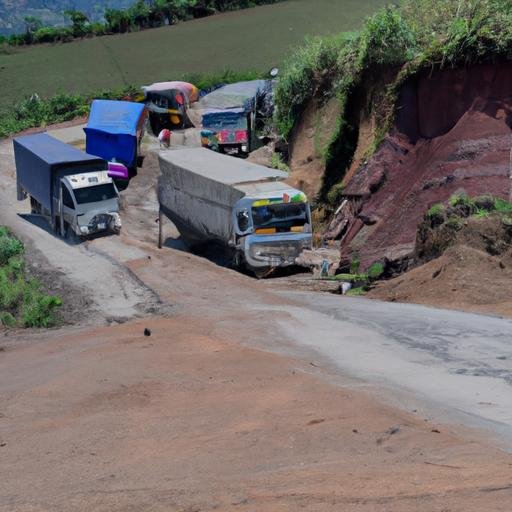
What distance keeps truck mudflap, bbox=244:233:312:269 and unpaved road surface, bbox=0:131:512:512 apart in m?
4.15

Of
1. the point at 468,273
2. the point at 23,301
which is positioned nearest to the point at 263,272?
the point at 23,301

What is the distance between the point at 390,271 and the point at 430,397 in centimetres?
1225

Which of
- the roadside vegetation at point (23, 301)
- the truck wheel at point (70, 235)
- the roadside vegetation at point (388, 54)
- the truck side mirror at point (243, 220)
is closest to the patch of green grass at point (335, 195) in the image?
the roadside vegetation at point (388, 54)

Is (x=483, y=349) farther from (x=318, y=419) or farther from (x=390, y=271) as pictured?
(x=390, y=271)

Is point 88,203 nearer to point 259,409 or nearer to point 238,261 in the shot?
point 238,261

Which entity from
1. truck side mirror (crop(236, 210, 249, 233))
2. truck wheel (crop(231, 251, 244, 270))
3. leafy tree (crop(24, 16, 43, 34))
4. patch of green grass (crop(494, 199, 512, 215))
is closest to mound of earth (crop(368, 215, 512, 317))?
patch of green grass (crop(494, 199, 512, 215))

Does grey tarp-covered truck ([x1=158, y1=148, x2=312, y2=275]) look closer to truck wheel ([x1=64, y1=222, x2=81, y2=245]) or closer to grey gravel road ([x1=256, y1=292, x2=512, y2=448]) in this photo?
truck wheel ([x1=64, y1=222, x2=81, y2=245])

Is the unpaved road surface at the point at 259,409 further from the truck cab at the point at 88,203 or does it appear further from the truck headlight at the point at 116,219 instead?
the truck headlight at the point at 116,219

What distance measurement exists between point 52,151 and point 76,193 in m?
Answer: 4.11

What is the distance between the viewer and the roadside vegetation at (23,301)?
A: 21.5 meters

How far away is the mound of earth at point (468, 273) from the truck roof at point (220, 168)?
22.3 feet

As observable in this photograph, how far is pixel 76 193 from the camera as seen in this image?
31.0 metres

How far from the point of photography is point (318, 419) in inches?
417

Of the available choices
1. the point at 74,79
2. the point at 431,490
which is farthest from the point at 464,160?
the point at 74,79
